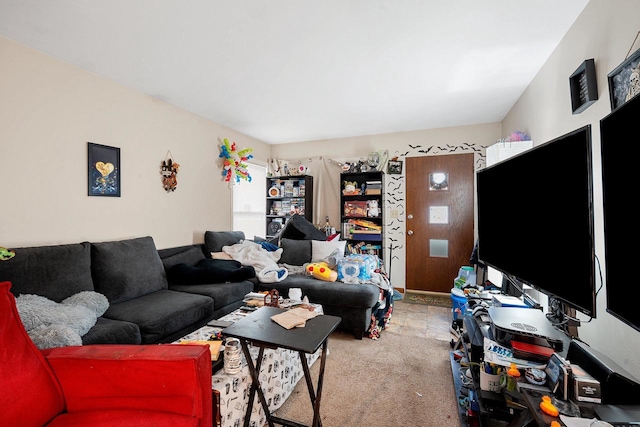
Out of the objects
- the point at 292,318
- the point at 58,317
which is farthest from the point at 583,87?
the point at 58,317

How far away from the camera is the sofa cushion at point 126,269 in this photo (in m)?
2.29

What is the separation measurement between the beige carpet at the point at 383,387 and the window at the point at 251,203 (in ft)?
8.47

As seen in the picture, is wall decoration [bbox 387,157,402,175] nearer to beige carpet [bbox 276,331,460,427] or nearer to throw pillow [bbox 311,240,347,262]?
throw pillow [bbox 311,240,347,262]

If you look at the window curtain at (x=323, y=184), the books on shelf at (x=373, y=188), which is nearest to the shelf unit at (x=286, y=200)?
the window curtain at (x=323, y=184)

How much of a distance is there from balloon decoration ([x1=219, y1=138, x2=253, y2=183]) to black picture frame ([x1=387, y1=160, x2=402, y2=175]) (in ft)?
7.04

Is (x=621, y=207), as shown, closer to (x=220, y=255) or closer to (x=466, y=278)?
(x=466, y=278)

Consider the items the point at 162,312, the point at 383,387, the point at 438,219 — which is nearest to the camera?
the point at 383,387

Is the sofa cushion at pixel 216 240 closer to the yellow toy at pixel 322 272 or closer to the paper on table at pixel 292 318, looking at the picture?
the yellow toy at pixel 322 272

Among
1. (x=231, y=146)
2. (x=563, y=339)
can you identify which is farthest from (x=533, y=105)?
(x=231, y=146)

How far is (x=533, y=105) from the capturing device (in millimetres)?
2662

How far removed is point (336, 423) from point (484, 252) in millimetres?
1417

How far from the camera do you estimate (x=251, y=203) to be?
190 inches

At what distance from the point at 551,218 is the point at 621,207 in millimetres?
339

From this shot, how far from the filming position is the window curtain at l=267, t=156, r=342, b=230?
15.8 feet
